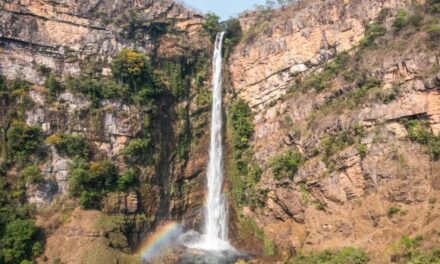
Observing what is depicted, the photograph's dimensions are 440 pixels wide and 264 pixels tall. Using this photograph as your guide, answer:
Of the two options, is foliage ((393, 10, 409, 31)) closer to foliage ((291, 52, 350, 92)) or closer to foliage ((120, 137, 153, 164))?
foliage ((291, 52, 350, 92))

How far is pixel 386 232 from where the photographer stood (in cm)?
2214

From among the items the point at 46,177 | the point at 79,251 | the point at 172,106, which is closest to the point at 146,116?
the point at 172,106

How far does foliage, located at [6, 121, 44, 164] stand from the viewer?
28.6 metres

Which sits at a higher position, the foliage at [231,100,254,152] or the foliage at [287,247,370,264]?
the foliage at [231,100,254,152]

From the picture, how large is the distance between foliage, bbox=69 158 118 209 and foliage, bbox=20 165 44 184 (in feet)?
6.09

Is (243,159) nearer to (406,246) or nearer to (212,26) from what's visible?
(212,26)

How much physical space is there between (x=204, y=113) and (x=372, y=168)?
14.7m

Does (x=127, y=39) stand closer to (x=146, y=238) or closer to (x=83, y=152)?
(x=83, y=152)

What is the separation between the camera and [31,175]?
28.2 m

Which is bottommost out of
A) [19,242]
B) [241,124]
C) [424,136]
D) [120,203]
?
[19,242]

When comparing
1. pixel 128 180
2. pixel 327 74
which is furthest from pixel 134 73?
pixel 327 74

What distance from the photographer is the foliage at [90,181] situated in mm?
28250

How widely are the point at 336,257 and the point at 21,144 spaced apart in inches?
795

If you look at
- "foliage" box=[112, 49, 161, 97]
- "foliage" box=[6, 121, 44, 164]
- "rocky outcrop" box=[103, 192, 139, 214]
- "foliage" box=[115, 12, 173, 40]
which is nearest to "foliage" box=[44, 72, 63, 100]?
"foliage" box=[6, 121, 44, 164]
